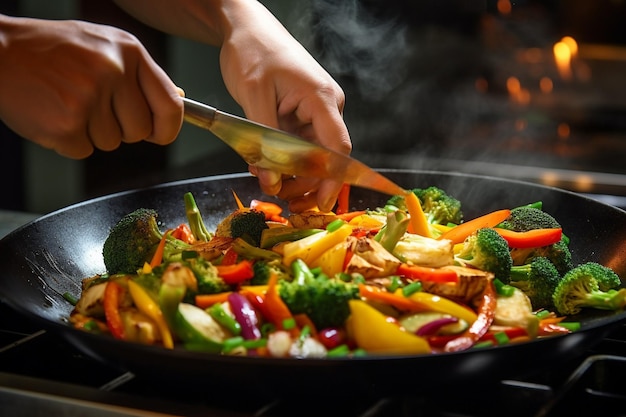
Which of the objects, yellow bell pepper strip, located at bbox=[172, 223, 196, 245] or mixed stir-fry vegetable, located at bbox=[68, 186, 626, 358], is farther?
yellow bell pepper strip, located at bbox=[172, 223, 196, 245]

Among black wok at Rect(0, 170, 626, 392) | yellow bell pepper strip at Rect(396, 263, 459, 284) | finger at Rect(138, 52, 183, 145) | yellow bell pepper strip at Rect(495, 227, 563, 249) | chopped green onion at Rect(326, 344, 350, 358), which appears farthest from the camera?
yellow bell pepper strip at Rect(495, 227, 563, 249)

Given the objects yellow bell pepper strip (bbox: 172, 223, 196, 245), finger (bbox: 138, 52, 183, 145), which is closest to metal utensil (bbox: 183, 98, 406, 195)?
finger (bbox: 138, 52, 183, 145)

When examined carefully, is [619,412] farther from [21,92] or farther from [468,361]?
[21,92]

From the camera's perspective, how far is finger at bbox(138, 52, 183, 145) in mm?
1315

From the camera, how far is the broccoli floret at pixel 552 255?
1.69m

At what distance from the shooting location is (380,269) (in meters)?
1.43

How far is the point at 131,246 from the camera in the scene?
1.66 m

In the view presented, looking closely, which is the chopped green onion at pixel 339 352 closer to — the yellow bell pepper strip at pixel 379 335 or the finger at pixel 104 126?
the yellow bell pepper strip at pixel 379 335

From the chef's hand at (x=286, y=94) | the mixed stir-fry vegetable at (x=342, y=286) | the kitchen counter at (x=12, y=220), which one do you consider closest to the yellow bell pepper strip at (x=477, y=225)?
the mixed stir-fry vegetable at (x=342, y=286)

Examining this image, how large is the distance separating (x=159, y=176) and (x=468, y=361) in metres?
2.92

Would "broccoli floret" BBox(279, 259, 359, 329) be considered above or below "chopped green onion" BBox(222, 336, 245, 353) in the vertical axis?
above

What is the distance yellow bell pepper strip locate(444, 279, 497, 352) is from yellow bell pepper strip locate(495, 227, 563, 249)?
0.24 m

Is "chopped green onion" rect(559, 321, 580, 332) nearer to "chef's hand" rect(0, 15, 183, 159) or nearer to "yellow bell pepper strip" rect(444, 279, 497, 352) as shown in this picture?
"yellow bell pepper strip" rect(444, 279, 497, 352)

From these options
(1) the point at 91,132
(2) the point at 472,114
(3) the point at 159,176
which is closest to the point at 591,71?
(2) the point at 472,114
